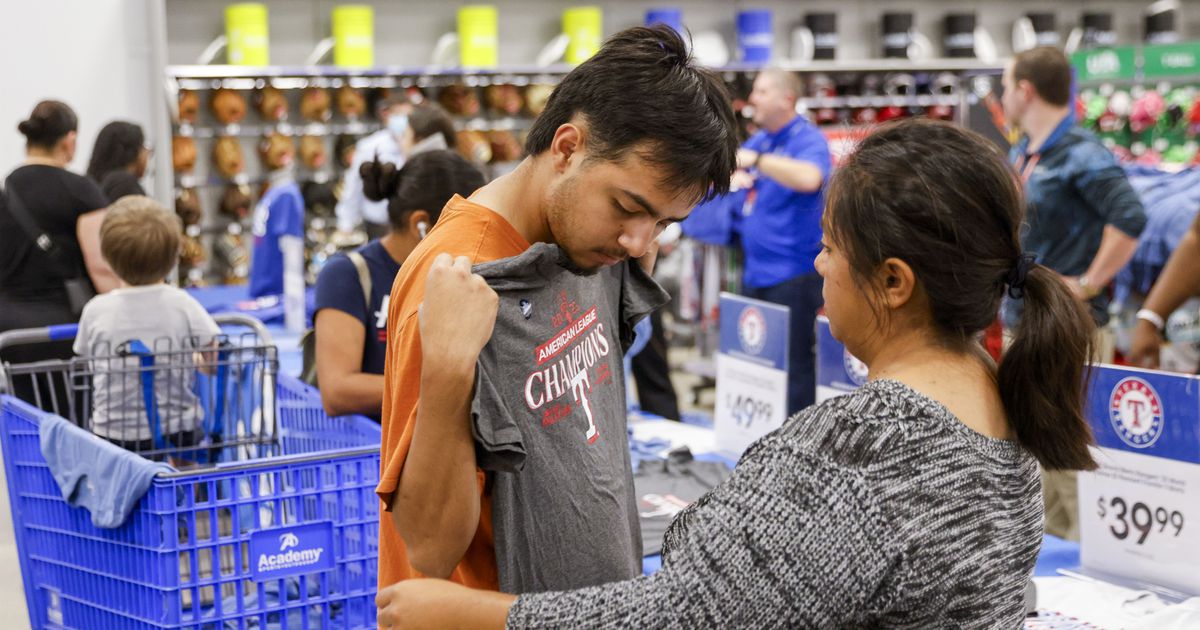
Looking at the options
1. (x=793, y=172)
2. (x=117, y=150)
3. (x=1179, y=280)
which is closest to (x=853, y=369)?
(x=1179, y=280)

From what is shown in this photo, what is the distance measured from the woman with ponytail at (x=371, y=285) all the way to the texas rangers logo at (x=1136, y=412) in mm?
1481

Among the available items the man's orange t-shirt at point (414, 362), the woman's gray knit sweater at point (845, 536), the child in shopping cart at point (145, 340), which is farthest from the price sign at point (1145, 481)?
the child in shopping cart at point (145, 340)

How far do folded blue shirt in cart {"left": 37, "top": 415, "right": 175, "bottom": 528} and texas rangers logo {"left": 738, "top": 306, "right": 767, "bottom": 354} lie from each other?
71.3 inches

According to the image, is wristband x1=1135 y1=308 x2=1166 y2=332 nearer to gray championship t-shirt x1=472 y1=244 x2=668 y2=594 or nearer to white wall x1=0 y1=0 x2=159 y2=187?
gray championship t-shirt x1=472 y1=244 x2=668 y2=594

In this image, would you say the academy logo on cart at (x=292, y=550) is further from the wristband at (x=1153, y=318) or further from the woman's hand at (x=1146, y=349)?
the wristband at (x=1153, y=318)

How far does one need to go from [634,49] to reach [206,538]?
126 centimetres

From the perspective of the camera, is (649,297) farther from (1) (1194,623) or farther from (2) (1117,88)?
(2) (1117,88)

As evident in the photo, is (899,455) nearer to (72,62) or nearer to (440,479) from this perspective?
(440,479)

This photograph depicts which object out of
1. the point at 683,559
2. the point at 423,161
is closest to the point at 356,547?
the point at 423,161

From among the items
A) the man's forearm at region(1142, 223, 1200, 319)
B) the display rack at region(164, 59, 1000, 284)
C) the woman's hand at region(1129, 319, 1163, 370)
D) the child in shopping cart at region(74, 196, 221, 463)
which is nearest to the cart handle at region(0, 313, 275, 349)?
the child in shopping cart at region(74, 196, 221, 463)

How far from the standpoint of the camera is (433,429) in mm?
1205

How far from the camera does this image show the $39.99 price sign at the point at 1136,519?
7.67 feet

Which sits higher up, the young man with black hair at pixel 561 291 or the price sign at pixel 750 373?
the young man with black hair at pixel 561 291

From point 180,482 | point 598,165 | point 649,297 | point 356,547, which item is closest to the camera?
point 598,165
